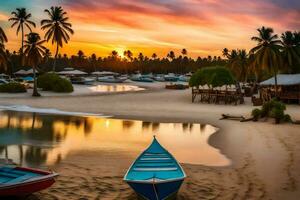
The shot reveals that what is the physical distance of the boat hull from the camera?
1040 centimetres

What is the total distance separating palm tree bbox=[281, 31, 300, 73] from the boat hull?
4714 centimetres

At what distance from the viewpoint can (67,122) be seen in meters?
32.4

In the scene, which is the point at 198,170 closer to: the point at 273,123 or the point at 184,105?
the point at 273,123

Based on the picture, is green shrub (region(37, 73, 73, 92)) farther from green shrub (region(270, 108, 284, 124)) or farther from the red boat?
the red boat

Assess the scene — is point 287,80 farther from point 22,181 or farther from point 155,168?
point 22,181

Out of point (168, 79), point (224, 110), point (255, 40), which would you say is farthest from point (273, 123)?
point (168, 79)

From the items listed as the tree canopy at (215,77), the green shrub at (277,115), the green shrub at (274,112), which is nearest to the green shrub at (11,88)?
the tree canopy at (215,77)

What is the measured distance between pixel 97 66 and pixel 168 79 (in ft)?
175

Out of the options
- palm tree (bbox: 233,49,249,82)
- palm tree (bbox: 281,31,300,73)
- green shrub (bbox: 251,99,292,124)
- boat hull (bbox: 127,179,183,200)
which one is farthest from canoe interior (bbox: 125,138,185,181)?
palm tree (bbox: 233,49,249,82)

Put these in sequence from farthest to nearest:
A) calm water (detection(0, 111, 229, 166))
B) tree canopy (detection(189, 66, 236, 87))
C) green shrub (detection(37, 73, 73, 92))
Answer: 1. green shrub (detection(37, 73, 73, 92))
2. tree canopy (detection(189, 66, 236, 87))
3. calm water (detection(0, 111, 229, 166))

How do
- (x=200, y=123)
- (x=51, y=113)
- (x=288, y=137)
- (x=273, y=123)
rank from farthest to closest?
1. (x=51, y=113)
2. (x=200, y=123)
3. (x=273, y=123)
4. (x=288, y=137)

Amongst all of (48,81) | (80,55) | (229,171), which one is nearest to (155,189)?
(229,171)

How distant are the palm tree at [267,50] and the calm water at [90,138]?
25585 millimetres

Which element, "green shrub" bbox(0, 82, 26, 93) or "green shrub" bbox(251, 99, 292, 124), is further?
"green shrub" bbox(0, 82, 26, 93)
